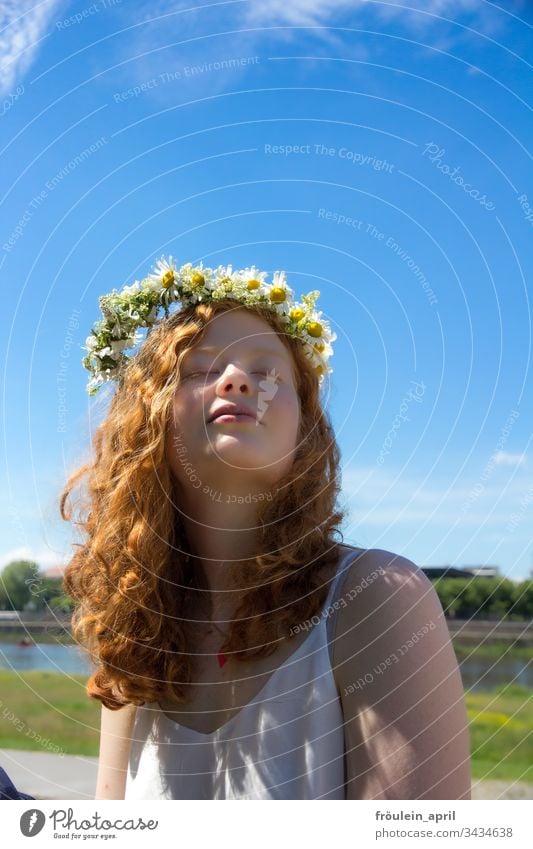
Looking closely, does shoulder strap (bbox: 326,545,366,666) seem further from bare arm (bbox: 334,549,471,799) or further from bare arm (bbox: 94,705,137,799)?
bare arm (bbox: 94,705,137,799)

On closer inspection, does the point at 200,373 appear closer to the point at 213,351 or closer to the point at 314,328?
the point at 213,351

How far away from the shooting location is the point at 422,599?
38.2 inches

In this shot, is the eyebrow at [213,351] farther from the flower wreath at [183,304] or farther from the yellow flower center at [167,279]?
the yellow flower center at [167,279]

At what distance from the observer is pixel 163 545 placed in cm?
121

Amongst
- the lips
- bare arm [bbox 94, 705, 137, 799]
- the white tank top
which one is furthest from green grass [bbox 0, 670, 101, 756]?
the lips

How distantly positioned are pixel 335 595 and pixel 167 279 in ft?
2.15

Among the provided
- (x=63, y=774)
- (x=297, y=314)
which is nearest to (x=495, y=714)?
(x=63, y=774)

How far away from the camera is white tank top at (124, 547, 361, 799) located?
984 mm

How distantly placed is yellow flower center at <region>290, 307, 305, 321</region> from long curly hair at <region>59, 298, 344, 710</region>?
0.18 feet

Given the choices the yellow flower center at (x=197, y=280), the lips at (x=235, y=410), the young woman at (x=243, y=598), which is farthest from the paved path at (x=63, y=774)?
the yellow flower center at (x=197, y=280)

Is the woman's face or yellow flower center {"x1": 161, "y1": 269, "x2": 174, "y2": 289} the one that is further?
yellow flower center {"x1": 161, "y1": 269, "x2": 174, "y2": 289}

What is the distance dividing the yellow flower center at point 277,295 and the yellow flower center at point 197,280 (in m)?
0.12
